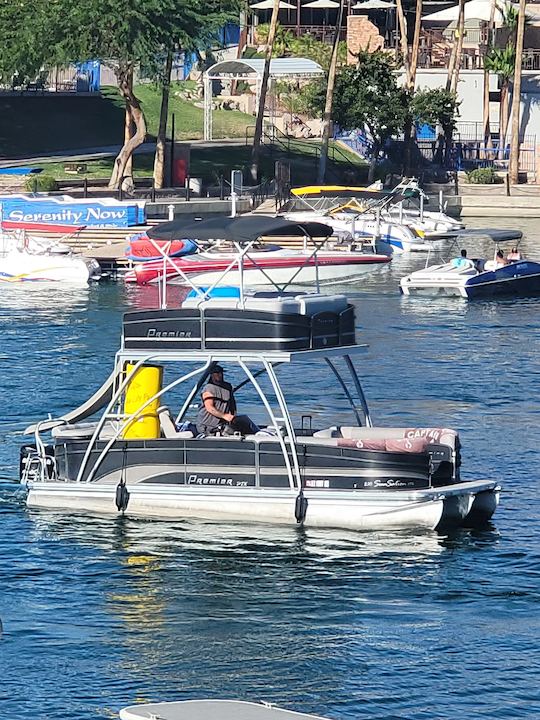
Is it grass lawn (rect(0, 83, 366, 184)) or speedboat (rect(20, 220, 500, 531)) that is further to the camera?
grass lawn (rect(0, 83, 366, 184))

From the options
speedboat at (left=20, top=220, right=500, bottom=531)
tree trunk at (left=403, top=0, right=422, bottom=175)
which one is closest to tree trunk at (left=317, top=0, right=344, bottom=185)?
tree trunk at (left=403, top=0, right=422, bottom=175)

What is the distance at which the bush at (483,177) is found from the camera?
82.7 meters

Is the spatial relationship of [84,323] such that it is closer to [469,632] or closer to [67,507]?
[67,507]

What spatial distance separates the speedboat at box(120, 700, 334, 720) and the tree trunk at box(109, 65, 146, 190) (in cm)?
5758

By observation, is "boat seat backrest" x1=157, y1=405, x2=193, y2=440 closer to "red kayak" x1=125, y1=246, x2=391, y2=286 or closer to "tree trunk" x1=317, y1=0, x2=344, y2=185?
"red kayak" x1=125, y1=246, x2=391, y2=286

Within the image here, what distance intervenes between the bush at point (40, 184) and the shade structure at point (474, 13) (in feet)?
123

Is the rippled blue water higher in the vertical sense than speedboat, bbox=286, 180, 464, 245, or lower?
lower

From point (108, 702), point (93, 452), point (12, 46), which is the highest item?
point (12, 46)

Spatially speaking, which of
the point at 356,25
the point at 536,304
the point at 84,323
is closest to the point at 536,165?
the point at 356,25

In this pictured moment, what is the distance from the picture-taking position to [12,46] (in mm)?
69500

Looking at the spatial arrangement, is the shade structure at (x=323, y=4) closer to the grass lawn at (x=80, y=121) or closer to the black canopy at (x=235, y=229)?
the grass lawn at (x=80, y=121)

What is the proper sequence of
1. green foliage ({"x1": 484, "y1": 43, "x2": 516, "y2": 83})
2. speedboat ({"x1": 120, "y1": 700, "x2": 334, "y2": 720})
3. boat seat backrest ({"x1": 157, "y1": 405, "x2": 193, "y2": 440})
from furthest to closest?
green foliage ({"x1": 484, "y1": 43, "x2": 516, "y2": 83}) → boat seat backrest ({"x1": 157, "y1": 405, "x2": 193, "y2": 440}) → speedboat ({"x1": 120, "y1": 700, "x2": 334, "y2": 720})

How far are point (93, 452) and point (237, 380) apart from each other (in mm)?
13350

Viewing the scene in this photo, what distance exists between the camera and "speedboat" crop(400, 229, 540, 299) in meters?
50.3
